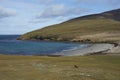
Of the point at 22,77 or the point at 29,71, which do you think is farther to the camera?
the point at 29,71

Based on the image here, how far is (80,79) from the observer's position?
107ft

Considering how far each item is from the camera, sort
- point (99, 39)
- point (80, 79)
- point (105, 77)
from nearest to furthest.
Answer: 1. point (80, 79)
2. point (105, 77)
3. point (99, 39)

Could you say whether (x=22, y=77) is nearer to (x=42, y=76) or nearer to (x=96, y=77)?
(x=42, y=76)

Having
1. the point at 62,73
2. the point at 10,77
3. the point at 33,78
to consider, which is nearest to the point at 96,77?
the point at 62,73

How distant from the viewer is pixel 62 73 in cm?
3638

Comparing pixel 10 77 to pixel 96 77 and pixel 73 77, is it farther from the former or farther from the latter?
pixel 96 77

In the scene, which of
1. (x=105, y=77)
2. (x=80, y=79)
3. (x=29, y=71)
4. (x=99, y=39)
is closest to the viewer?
(x=80, y=79)

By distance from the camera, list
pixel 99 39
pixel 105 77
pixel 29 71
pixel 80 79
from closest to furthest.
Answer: pixel 80 79
pixel 105 77
pixel 29 71
pixel 99 39

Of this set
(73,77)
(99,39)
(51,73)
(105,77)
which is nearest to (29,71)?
(51,73)

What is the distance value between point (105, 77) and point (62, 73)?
16.6ft

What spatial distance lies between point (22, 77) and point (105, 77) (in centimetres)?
946

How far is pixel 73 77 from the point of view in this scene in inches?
1325

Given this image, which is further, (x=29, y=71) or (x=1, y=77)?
(x=29, y=71)

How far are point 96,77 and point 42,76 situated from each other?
20.0 ft
